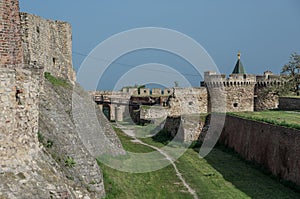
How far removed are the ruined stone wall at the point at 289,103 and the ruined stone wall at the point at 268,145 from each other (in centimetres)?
623

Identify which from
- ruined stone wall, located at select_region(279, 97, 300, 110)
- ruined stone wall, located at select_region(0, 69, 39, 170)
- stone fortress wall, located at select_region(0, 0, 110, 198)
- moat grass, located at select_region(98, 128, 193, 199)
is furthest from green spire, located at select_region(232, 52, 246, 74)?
ruined stone wall, located at select_region(0, 69, 39, 170)

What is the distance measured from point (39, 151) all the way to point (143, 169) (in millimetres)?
8070

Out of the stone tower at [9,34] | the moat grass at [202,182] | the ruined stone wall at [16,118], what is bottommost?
the moat grass at [202,182]

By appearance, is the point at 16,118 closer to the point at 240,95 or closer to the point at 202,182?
the point at 202,182

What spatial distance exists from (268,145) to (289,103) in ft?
38.9

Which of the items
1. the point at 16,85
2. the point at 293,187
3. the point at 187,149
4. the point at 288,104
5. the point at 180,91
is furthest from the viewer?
the point at 180,91

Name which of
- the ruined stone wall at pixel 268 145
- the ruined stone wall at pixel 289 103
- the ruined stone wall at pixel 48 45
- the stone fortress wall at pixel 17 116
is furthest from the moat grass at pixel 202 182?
the ruined stone wall at pixel 289 103

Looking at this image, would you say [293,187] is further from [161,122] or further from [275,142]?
[161,122]

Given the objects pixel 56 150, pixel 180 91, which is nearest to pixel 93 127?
pixel 56 150

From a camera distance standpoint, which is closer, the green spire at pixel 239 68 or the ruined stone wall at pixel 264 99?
the ruined stone wall at pixel 264 99

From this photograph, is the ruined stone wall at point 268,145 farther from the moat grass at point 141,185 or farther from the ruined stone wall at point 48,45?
Answer: the ruined stone wall at point 48,45

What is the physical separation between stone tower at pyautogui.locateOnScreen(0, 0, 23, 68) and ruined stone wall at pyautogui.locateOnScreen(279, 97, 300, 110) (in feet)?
72.8

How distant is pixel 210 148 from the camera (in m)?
25.5

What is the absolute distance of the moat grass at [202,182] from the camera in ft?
46.9
